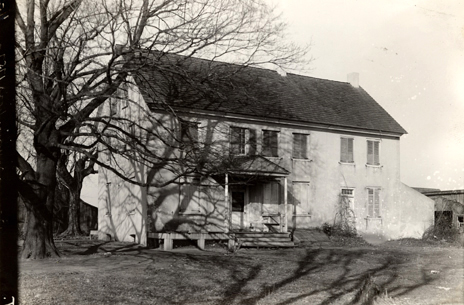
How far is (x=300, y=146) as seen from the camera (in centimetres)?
2656

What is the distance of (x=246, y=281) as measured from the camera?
1267 cm

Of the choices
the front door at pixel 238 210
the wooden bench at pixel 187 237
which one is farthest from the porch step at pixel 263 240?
the front door at pixel 238 210

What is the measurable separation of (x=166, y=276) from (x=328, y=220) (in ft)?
51.1

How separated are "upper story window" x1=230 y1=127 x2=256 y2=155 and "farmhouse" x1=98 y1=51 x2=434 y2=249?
0.05 meters

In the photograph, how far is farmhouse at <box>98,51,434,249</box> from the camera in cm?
2189

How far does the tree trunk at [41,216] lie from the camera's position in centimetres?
1519

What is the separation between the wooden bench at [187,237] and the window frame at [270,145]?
6081 mm

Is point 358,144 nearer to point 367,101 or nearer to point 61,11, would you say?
point 367,101

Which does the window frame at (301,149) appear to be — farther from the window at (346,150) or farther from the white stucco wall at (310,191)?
the window at (346,150)

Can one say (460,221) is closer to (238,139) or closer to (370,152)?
(370,152)

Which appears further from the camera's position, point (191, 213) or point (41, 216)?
point (191, 213)

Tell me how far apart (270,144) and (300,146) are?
1.90 m

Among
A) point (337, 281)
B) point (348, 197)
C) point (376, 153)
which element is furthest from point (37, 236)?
point (376, 153)

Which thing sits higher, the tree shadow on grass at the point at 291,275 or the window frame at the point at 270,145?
the window frame at the point at 270,145
